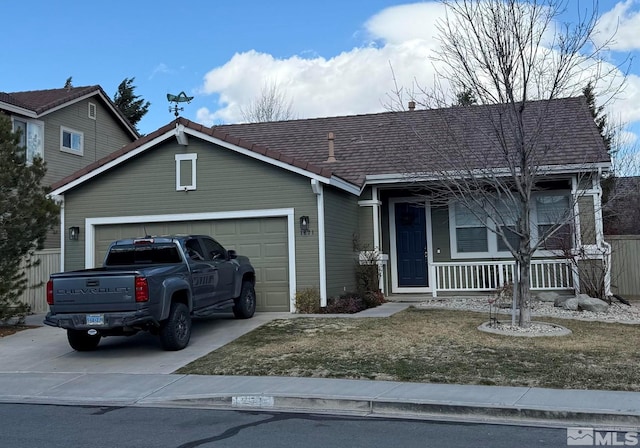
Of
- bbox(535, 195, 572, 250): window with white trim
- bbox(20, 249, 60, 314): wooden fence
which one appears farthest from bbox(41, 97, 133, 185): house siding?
bbox(535, 195, 572, 250): window with white trim

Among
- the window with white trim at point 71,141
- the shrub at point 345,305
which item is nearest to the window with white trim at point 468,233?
the shrub at point 345,305

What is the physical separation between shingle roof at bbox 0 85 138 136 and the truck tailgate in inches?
546

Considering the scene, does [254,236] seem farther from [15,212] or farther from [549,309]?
[549,309]

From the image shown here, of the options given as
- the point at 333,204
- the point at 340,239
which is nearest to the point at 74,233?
the point at 333,204

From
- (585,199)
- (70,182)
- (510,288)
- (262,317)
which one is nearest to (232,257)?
(262,317)

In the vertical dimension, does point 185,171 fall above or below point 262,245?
above

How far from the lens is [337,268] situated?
48.4ft

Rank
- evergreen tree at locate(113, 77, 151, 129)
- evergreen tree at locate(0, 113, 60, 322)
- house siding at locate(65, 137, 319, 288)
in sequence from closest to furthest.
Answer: evergreen tree at locate(0, 113, 60, 322) → house siding at locate(65, 137, 319, 288) → evergreen tree at locate(113, 77, 151, 129)

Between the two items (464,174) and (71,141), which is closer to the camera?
(464,174)

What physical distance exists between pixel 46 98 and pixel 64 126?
1.66 meters

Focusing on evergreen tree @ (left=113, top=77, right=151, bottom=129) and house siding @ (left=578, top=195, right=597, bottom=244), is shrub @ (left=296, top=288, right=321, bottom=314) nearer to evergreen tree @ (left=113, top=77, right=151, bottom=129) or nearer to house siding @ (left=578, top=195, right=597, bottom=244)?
house siding @ (left=578, top=195, right=597, bottom=244)

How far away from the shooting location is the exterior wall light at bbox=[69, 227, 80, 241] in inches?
595

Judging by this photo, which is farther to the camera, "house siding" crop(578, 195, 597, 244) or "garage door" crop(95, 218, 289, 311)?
"house siding" crop(578, 195, 597, 244)

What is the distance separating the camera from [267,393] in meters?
7.61
